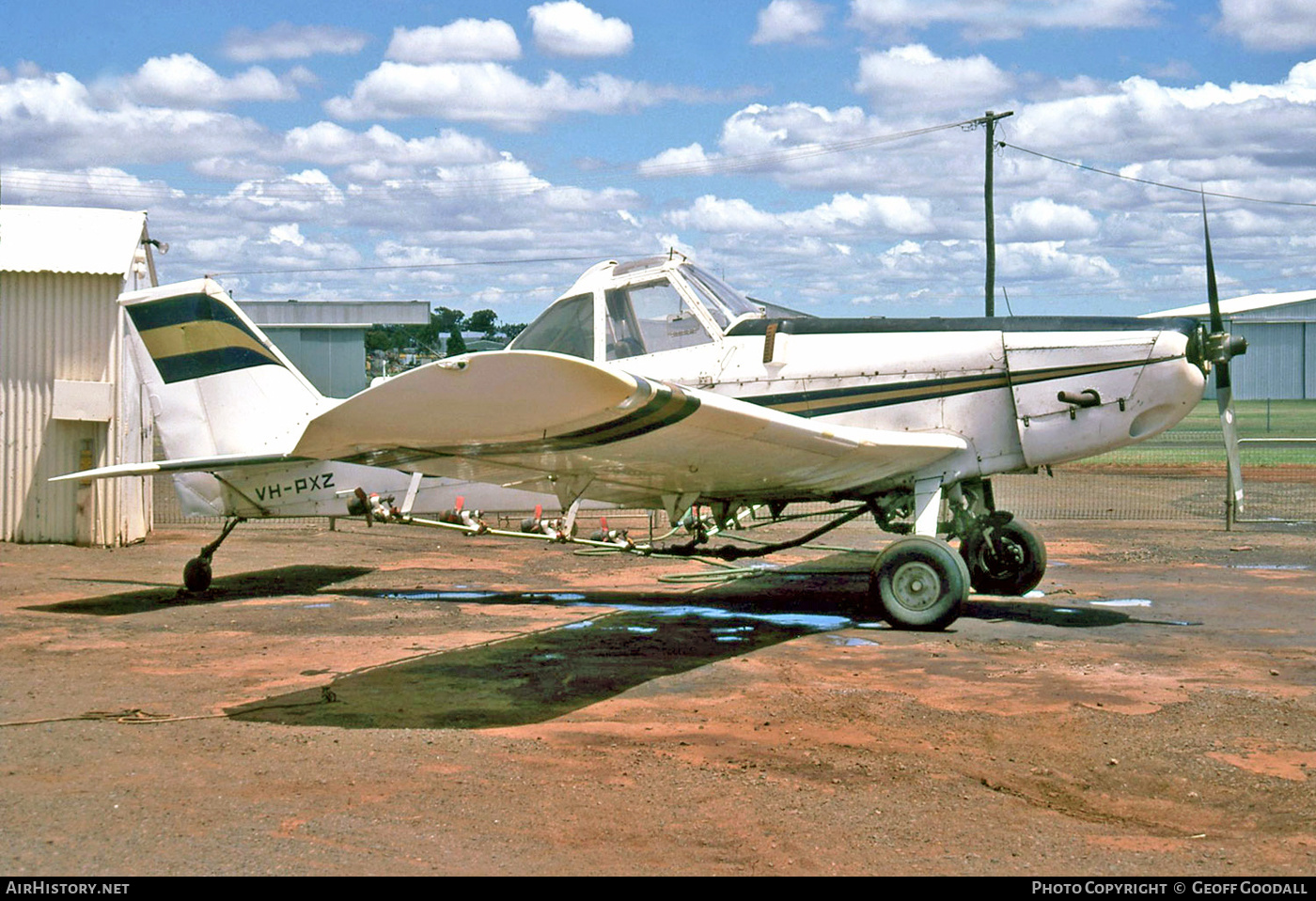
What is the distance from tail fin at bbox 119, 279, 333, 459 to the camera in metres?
11.4

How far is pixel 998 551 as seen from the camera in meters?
10.7

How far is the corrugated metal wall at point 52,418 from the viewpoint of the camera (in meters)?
15.1

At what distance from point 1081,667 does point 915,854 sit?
385 cm

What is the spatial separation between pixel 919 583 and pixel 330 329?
51710mm

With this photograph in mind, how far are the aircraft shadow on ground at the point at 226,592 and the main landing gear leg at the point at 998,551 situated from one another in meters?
6.38

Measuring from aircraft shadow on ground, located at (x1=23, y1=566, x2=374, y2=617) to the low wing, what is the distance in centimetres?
294

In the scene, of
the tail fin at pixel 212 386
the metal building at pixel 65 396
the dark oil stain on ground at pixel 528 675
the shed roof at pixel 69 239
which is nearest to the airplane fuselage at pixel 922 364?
the dark oil stain on ground at pixel 528 675

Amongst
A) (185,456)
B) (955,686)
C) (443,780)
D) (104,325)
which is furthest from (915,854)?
(104,325)

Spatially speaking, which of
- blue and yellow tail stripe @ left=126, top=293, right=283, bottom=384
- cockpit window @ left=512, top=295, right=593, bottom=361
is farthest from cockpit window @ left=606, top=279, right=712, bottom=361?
blue and yellow tail stripe @ left=126, top=293, right=283, bottom=384

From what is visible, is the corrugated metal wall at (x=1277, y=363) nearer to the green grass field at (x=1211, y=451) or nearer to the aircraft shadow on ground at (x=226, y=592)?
the green grass field at (x=1211, y=451)

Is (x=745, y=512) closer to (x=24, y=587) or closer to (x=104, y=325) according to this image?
(x=24, y=587)

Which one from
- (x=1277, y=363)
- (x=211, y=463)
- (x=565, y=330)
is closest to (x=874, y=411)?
(x=565, y=330)

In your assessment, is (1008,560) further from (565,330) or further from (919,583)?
(565,330)

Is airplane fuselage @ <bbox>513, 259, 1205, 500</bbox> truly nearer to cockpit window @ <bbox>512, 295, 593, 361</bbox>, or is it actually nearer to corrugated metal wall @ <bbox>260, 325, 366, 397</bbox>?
cockpit window @ <bbox>512, 295, 593, 361</bbox>
